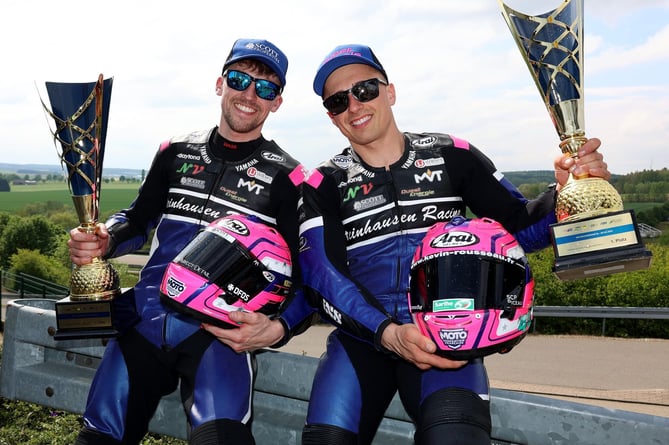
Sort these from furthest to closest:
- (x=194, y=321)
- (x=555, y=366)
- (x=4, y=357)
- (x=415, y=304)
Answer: (x=555, y=366), (x=4, y=357), (x=194, y=321), (x=415, y=304)

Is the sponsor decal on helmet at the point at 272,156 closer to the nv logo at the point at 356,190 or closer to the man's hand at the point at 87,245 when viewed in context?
the nv logo at the point at 356,190

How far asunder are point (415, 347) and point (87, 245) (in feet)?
7.05

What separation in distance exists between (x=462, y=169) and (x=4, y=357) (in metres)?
3.36

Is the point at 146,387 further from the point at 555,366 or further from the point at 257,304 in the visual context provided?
the point at 555,366

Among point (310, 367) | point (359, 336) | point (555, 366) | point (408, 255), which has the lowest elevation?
point (555, 366)

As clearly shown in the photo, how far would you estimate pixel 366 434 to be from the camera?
137 inches

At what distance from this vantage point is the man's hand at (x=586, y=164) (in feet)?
11.9

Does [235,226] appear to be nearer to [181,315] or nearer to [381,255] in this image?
[181,315]

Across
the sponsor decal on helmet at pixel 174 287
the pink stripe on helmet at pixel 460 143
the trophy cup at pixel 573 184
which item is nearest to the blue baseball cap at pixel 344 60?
the pink stripe on helmet at pixel 460 143

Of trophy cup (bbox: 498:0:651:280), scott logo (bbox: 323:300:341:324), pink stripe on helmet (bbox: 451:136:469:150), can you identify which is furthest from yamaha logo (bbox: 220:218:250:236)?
trophy cup (bbox: 498:0:651:280)

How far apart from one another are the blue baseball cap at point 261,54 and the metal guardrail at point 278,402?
5.49 feet

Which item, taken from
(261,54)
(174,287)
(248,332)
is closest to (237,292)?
(248,332)

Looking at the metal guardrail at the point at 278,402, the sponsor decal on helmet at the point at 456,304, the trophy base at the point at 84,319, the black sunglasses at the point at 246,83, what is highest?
the black sunglasses at the point at 246,83

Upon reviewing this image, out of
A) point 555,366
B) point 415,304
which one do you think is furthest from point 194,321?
point 555,366
